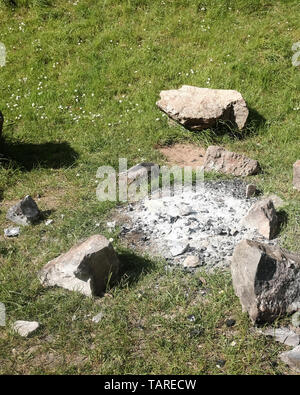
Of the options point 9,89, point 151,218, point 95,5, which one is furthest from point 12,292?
point 95,5

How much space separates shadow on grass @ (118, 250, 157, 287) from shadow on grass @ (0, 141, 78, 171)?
2.32 m

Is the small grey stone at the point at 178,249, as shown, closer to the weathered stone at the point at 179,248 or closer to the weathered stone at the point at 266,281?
the weathered stone at the point at 179,248

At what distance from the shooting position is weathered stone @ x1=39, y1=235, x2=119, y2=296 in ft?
14.1

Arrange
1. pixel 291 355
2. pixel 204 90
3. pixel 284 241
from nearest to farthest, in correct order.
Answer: pixel 291 355, pixel 284 241, pixel 204 90

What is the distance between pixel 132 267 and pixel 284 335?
148cm

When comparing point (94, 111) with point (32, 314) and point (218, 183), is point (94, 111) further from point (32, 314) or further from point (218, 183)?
point (32, 314)

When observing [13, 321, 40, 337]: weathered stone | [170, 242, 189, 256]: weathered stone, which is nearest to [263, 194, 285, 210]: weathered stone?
[170, 242, 189, 256]: weathered stone

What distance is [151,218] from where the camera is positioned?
536 centimetres

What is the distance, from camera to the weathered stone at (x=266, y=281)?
13.2 ft

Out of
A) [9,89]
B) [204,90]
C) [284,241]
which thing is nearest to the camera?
[284,241]

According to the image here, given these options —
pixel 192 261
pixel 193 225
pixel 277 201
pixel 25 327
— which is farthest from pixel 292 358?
pixel 277 201

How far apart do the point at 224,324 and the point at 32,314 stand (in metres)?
1.58

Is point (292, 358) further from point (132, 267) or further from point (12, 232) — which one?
point (12, 232)

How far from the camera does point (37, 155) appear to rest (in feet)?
23.3
